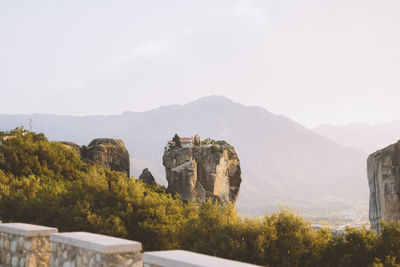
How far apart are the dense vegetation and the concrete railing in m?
3.60

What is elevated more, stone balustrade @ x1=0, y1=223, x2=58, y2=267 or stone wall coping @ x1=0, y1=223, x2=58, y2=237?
stone wall coping @ x1=0, y1=223, x2=58, y2=237

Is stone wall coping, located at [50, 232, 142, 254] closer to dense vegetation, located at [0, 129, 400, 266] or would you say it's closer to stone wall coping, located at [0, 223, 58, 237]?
stone wall coping, located at [0, 223, 58, 237]

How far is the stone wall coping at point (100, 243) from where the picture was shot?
6.53m

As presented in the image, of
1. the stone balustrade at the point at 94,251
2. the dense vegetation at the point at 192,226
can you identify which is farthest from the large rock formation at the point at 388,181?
the stone balustrade at the point at 94,251

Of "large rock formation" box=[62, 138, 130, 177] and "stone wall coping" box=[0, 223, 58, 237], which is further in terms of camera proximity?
"large rock formation" box=[62, 138, 130, 177]

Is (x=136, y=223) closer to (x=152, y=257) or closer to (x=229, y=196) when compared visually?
(x=152, y=257)

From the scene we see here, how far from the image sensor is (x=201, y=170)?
226 ft

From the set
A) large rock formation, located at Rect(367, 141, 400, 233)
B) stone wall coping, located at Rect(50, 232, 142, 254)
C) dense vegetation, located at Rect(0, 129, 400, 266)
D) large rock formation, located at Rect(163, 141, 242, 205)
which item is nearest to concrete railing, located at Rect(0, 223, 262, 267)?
stone wall coping, located at Rect(50, 232, 142, 254)

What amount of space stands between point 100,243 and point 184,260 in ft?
5.99

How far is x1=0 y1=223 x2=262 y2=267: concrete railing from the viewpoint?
224 inches

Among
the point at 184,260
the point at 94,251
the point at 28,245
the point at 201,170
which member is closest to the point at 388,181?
the point at 201,170

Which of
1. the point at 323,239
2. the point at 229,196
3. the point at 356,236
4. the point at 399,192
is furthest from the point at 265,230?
the point at 229,196

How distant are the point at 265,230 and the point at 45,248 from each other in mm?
5021

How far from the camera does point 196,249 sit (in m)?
10.6
